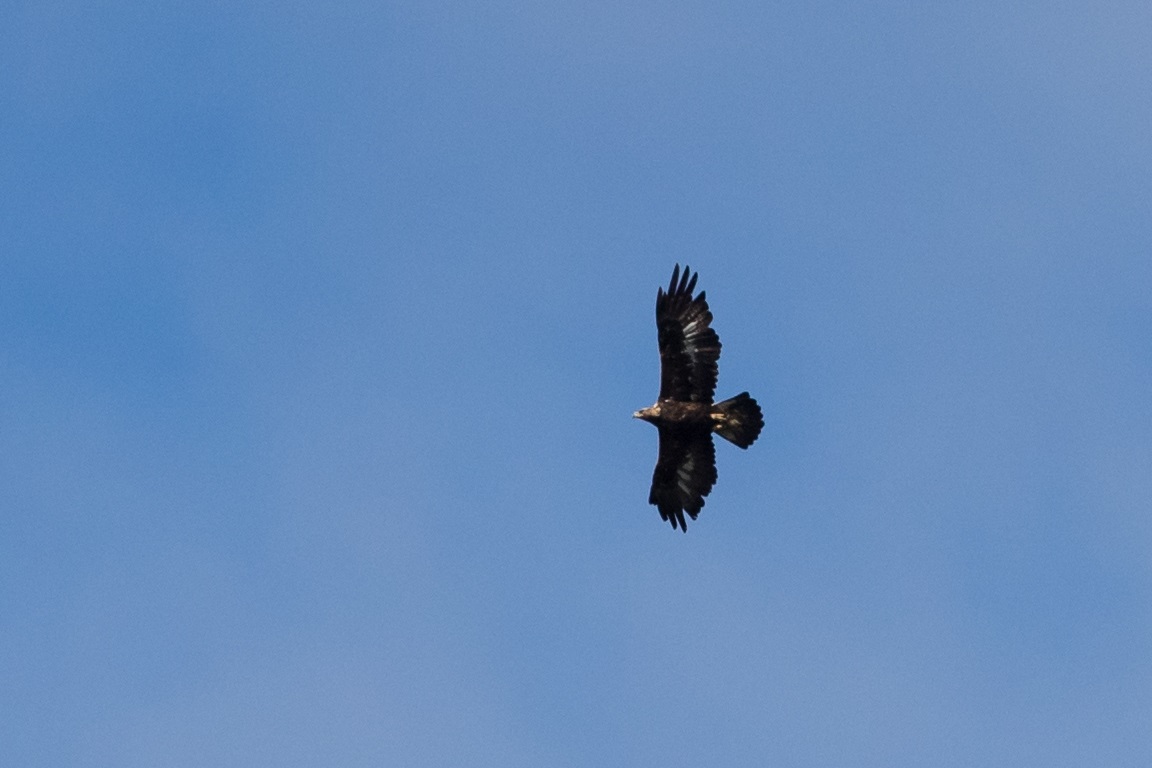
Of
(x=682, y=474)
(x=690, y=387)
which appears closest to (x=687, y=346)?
(x=690, y=387)

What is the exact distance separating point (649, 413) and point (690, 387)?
99 cm

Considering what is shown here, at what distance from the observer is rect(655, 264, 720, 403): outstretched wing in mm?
31953

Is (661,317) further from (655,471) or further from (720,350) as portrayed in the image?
(655,471)

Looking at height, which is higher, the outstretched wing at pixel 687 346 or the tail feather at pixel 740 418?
the outstretched wing at pixel 687 346

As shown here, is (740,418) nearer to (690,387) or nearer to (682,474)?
(690,387)

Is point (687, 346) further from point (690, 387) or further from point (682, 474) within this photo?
point (682, 474)

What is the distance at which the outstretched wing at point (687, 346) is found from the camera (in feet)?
105

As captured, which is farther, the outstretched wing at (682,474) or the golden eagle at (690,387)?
the outstretched wing at (682,474)

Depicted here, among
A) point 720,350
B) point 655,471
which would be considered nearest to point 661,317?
point 720,350

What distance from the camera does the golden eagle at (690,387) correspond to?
31438 mm

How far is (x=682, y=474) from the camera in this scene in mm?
33281

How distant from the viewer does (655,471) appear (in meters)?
33.4

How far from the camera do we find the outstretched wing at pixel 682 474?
1286 inches

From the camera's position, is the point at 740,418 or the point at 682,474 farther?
the point at 682,474
